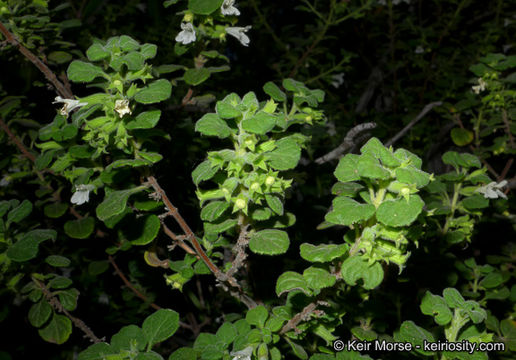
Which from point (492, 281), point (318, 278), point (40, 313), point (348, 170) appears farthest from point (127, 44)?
point (492, 281)

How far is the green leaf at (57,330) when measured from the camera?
51.6 inches

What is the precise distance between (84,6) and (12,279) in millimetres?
1691

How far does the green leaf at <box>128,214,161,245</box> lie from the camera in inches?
41.0

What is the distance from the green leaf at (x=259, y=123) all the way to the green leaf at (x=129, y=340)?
0.62 metres

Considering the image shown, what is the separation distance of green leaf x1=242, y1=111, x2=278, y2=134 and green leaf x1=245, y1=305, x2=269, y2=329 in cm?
49

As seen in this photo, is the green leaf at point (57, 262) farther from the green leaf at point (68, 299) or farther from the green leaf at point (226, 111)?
the green leaf at point (226, 111)

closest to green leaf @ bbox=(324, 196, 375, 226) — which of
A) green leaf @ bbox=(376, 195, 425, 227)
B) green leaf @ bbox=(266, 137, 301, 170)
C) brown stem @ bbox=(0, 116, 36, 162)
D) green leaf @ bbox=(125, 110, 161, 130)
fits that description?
green leaf @ bbox=(376, 195, 425, 227)

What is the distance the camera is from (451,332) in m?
0.98

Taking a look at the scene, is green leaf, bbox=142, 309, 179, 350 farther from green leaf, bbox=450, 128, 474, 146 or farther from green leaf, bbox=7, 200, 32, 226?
green leaf, bbox=450, 128, 474, 146

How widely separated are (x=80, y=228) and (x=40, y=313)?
1.04 ft

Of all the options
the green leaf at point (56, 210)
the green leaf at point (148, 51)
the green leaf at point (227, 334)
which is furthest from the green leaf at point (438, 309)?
the green leaf at point (56, 210)

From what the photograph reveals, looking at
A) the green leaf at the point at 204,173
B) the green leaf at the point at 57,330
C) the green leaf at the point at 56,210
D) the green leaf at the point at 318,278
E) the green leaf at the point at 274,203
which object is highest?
the green leaf at the point at 204,173

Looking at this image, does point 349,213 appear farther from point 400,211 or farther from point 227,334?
point 227,334

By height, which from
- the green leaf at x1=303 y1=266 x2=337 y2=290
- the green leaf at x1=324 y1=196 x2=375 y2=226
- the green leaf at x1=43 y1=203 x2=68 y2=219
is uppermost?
the green leaf at x1=324 y1=196 x2=375 y2=226
